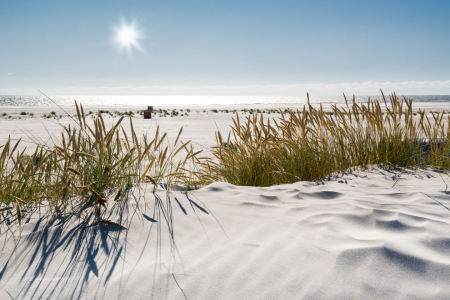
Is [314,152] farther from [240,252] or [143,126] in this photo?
[143,126]

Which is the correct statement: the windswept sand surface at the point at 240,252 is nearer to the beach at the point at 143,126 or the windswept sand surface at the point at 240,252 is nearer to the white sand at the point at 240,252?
the white sand at the point at 240,252

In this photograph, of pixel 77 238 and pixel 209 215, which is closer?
pixel 77 238

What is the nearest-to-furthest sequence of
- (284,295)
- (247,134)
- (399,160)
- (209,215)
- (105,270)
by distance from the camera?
(284,295), (105,270), (209,215), (247,134), (399,160)

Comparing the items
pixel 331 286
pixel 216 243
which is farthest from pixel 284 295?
pixel 216 243

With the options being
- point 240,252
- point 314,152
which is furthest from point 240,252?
point 314,152

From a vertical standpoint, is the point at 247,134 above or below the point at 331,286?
above

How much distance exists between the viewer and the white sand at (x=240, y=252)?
3.15 ft

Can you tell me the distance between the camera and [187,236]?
1.34 meters

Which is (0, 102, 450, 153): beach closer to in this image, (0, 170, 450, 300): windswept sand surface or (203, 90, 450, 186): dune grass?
(203, 90, 450, 186): dune grass

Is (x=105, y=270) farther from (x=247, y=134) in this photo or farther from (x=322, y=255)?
(x=247, y=134)

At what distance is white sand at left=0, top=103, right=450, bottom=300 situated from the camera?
961 mm

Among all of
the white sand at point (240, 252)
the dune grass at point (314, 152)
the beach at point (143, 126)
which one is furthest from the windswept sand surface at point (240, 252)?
the dune grass at point (314, 152)

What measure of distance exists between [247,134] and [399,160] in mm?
1688

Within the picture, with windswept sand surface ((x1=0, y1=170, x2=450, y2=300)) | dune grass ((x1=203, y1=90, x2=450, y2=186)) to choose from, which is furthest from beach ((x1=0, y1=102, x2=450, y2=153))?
windswept sand surface ((x1=0, y1=170, x2=450, y2=300))
